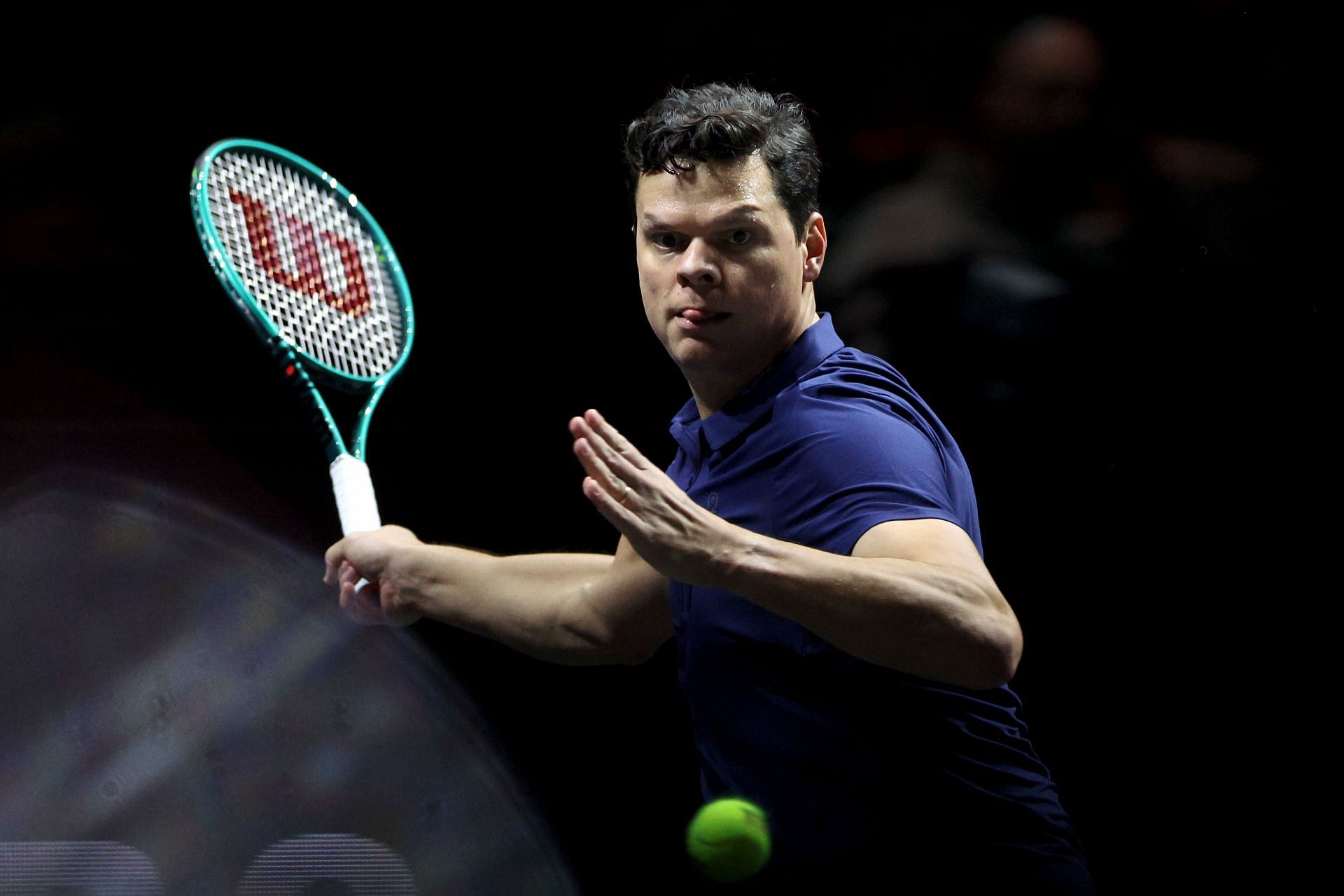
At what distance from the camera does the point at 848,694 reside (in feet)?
3.86

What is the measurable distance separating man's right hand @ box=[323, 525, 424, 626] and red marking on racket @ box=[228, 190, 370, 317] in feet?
1.40

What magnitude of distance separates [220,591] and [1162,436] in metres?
1.74

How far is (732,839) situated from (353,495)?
68 cm

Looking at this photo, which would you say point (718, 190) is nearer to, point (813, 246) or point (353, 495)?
point (813, 246)

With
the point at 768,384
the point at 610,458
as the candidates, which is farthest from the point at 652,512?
the point at 768,384

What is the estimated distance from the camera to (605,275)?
7.19ft

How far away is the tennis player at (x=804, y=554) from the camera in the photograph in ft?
3.38

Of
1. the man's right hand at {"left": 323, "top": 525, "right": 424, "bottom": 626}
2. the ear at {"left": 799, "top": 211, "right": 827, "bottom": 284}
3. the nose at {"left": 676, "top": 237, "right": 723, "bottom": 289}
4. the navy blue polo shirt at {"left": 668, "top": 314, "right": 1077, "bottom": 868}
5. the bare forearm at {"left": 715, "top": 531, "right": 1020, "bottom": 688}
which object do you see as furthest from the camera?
the man's right hand at {"left": 323, "top": 525, "right": 424, "bottom": 626}

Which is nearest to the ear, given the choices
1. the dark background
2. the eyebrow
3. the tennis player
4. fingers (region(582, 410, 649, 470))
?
the tennis player

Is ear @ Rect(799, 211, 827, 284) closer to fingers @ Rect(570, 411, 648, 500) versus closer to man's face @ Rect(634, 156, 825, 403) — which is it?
man's face @ Rect(634, 156, 825, 403)

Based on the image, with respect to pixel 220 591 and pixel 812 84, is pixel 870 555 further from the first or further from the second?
pixel 220 591

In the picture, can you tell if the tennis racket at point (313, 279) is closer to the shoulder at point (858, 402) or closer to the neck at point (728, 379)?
the neck at point (728, 379)

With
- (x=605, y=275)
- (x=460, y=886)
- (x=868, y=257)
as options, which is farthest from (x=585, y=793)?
(x=868, y=257)

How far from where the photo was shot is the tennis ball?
1.34 metres
